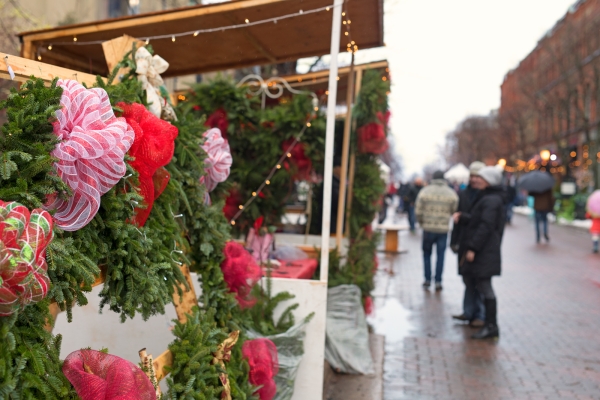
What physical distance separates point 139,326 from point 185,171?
6.73 feet

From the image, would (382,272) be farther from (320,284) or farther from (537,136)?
(537,136)

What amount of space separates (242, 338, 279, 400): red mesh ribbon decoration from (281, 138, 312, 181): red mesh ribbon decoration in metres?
3.53

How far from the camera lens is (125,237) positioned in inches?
97.7

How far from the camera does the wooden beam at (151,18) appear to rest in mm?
4609

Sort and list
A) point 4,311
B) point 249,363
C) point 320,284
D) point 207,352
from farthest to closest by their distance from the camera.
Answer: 1. point 320,284
2. point 249,363
3. point 207,352
4. point 4,311

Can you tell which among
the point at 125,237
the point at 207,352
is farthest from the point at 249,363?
the point at 125,237

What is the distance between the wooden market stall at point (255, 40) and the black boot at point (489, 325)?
326 centimetres

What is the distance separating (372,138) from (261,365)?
13.7 feet

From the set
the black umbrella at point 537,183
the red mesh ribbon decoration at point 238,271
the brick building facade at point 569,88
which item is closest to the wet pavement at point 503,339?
the red mesh ribbon decoration at point 238,271

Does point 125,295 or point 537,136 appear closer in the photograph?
point 125,295

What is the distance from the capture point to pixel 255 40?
18.7 ft

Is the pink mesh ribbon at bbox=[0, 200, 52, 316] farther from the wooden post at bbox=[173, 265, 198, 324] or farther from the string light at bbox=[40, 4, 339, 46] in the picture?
the string light at bbox=[40, 4, 339, 46]

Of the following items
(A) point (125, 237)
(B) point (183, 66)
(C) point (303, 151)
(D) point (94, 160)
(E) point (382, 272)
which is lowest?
(E) point (382, 272)

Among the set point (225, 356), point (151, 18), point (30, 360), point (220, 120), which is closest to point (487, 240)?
point (220, 120)
